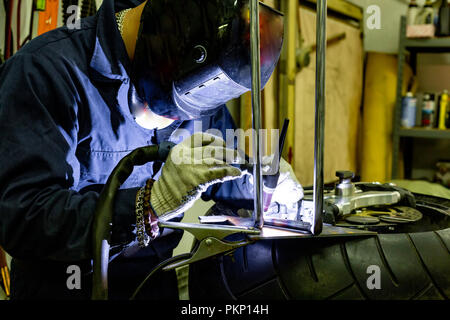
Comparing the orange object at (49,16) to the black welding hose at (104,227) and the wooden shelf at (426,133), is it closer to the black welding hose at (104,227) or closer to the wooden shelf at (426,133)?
the black welding hose at (104,227)

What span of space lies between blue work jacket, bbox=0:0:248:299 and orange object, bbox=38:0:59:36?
65 centimetres

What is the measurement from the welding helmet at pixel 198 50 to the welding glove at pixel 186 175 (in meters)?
0.15

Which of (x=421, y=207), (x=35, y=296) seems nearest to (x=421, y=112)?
(x=421, y=207)

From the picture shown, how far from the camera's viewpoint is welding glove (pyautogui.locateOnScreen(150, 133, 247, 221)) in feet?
2.35

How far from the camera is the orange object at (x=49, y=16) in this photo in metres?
1.47

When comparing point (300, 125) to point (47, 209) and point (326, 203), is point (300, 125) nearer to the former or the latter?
point (326, 203)

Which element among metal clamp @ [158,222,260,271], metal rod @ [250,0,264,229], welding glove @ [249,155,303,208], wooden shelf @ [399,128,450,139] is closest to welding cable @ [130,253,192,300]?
metal clamp @ [158,222,260,271]

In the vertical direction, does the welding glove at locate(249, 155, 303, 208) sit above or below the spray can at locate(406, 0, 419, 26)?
below

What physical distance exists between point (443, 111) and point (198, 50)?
212cm

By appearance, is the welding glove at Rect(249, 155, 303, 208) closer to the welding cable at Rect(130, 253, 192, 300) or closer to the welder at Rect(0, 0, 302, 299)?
the welder at Rect(0, 0, 302, 299)

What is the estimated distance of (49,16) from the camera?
1.48 metres

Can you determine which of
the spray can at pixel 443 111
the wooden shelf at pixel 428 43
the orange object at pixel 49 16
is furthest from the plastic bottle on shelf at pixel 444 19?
the orange object at pixel 49 16

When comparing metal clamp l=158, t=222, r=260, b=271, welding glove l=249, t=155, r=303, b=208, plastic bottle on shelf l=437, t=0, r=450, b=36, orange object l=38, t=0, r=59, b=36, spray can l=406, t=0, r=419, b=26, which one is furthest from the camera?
spray can l=406, t=0, r=419, b=26

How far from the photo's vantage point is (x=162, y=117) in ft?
3.31
